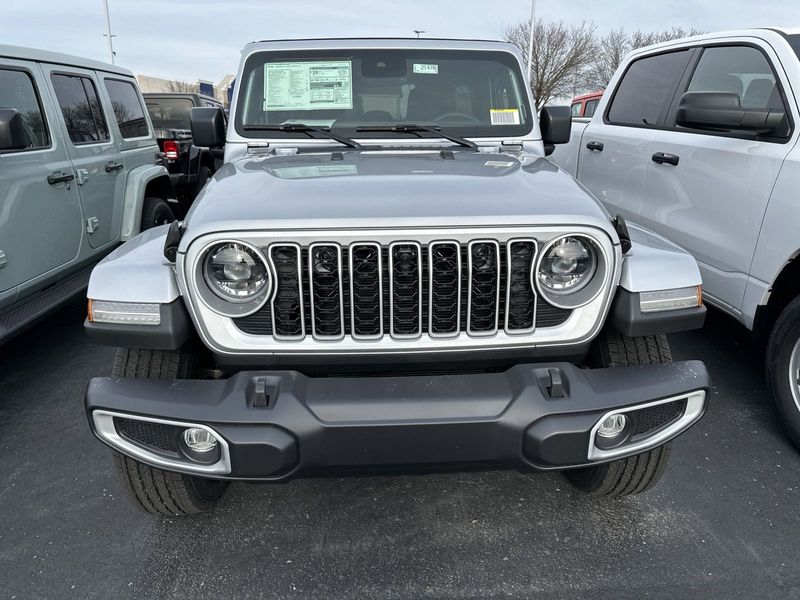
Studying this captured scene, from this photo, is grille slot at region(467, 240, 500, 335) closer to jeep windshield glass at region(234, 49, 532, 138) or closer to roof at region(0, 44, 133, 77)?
jeep windshield glass at region(234, 49, 532, 138)

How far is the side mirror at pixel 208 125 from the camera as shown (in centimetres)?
340

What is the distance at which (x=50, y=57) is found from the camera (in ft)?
13.8

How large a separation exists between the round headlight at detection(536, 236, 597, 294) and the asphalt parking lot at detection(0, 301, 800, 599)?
110 centimetres

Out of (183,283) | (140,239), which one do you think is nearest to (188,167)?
(140,239)

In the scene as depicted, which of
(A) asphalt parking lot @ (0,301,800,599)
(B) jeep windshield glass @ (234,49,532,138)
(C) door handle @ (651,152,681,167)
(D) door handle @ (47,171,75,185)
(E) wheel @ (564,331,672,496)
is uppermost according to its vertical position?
(B) jeep windshield glass @ (234,49,532,138)

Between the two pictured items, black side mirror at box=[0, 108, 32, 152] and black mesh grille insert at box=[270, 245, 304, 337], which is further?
black side mirror at box=[0, 108, 32, 152]

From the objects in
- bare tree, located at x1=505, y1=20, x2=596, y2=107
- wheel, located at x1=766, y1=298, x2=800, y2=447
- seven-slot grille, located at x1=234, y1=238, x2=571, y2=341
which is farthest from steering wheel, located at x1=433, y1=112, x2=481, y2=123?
bare tree, located at x1=505, y1=20, x2=596, y2=107

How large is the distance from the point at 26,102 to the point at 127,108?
1616mm

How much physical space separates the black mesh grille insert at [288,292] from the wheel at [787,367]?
2.36 m

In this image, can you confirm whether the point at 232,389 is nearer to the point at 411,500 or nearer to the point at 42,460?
the point at 411,500

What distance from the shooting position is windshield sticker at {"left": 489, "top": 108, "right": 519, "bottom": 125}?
10.9 feet

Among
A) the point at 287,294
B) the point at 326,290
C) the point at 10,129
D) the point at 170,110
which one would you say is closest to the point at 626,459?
the point at 326,290

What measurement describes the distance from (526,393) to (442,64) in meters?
2.17

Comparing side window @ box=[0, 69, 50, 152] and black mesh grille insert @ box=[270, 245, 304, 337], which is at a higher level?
side window @ box=[0, 69, 50, 152]
